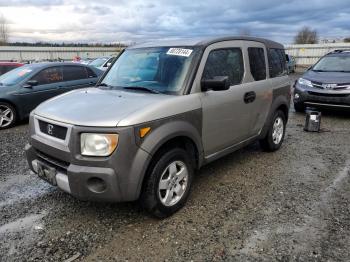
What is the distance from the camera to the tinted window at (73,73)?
9219mm

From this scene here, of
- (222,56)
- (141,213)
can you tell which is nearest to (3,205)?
(141,213)

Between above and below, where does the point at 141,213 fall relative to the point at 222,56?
below

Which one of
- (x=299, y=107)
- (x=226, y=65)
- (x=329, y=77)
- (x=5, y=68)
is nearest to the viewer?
(x=226, y=65)

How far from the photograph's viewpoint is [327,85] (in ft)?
28.8

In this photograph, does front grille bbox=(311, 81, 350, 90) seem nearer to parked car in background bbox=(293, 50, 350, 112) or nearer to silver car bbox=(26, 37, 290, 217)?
parked car in background bbox=(293, 50, 350, 112)

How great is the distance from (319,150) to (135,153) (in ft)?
14.2

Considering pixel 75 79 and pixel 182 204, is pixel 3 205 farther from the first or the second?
pixel 75 79

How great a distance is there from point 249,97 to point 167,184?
6.19 ft

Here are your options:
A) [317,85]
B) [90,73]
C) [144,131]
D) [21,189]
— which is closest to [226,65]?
[144,131]

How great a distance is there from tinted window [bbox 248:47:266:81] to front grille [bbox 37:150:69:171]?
294 cm

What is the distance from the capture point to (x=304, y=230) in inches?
137

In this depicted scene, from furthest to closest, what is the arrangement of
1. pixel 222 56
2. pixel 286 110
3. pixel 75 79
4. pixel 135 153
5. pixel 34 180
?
1. pixel 75 79
2. pixel 286 110
3. pixel 34 180
4. pixel 222 56
5. pixel 135 153

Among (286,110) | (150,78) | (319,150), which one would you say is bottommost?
(319,150)

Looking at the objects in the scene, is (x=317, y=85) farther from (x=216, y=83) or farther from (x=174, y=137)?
(x=174, y=137)
